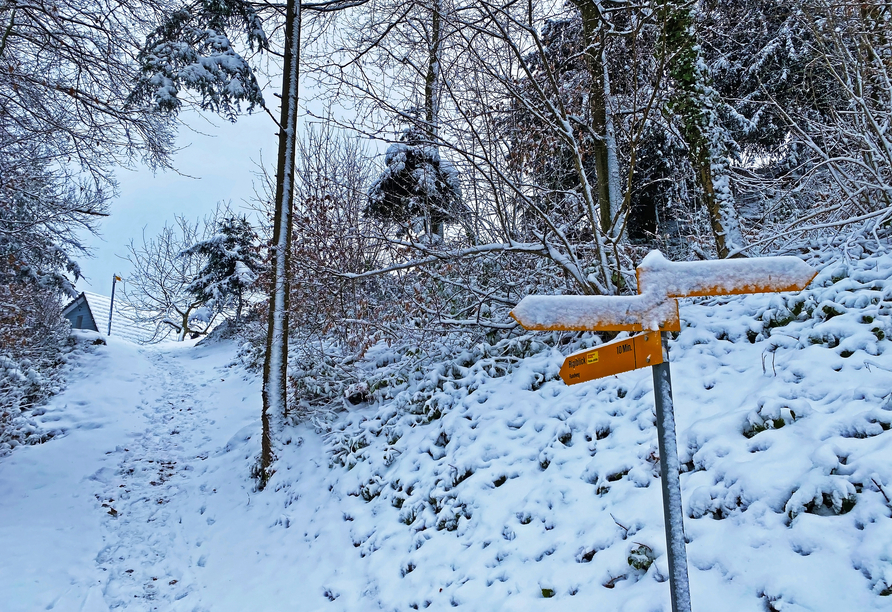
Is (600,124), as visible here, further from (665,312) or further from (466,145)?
(665,312)

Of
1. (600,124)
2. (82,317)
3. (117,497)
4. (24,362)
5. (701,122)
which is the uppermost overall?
(600,124)

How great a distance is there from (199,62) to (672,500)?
8032mm

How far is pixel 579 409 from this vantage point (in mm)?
4496

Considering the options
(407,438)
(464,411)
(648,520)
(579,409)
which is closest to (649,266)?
(648,520)

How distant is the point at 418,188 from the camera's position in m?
Result: 6.79

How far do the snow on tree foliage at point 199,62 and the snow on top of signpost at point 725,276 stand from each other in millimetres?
7288

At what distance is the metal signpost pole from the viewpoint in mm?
1799

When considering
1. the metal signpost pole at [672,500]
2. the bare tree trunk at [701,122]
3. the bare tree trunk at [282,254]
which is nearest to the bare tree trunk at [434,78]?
the bare tree trunk at [282,254]

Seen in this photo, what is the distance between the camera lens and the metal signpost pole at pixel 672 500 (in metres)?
1.80

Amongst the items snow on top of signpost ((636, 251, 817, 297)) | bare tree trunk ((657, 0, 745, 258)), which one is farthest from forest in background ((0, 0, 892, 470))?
snow on top of signpost ((636, 251, 817, 297))

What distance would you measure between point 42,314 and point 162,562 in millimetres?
11029

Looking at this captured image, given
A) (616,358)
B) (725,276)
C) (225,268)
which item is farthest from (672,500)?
(225,268)

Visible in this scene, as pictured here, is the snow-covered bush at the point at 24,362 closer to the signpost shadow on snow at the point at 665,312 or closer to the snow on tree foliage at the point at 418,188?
the snow on tree foliage at the point at 418,188

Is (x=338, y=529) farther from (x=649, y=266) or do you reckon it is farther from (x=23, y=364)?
(x=23, y=364)
